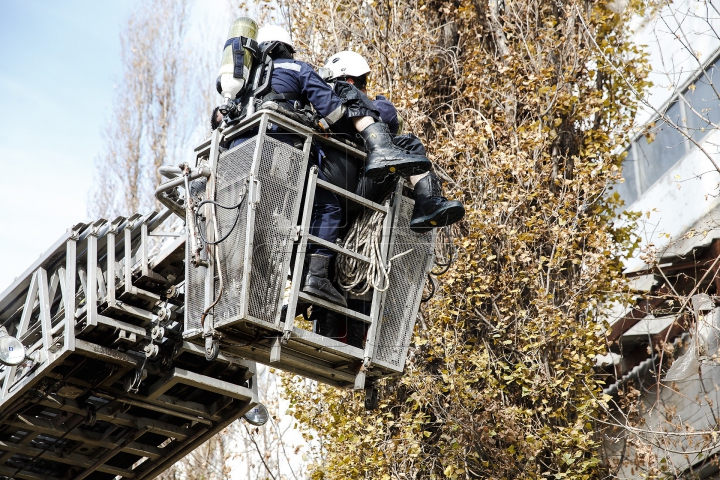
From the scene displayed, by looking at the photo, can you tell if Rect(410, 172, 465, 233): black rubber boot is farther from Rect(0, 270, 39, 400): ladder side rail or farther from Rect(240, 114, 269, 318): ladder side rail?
Rect(0, 270, 39, 400): ladder side rail

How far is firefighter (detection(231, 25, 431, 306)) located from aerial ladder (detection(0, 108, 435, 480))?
112mm

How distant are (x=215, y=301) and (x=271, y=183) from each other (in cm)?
82

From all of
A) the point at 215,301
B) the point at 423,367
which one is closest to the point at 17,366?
the point at 215,301

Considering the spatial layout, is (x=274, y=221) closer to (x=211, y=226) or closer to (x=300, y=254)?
(x=300, y=254)

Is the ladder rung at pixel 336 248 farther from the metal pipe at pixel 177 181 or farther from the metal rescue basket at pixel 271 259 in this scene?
the metal pipe at pixel 177 181

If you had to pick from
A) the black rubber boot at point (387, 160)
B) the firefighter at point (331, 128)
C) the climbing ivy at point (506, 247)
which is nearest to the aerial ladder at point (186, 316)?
the firefighter at point (331, 128)

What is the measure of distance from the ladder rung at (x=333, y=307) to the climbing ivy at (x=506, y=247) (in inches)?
124

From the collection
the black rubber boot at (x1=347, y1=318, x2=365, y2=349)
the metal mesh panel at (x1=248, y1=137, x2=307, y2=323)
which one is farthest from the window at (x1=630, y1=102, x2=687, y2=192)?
the metal mesh panel at (x1=248, y1=137, x2=307, y2=323)

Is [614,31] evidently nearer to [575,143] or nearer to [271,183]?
[575,143]

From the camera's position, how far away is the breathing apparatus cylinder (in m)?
6.75

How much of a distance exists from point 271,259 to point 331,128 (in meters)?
1.11

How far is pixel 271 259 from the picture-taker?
6.25 m

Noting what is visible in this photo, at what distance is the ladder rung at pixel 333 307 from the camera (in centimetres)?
640

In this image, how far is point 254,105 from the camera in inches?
261
